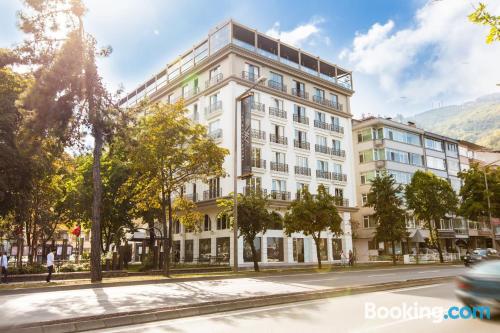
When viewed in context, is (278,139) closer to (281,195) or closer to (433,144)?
(281,195)

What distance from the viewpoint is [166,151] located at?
24531 mm

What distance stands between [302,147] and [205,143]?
70.9 ft

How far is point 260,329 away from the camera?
7.84 metres

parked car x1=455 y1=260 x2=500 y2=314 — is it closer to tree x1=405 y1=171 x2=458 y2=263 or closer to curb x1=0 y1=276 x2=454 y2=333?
curb x1=0 y1=276 x2=454 y2=333

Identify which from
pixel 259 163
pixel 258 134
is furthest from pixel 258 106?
pixel 259 163

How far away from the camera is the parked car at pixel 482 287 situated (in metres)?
8.20

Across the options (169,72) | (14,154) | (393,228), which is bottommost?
(393,228)

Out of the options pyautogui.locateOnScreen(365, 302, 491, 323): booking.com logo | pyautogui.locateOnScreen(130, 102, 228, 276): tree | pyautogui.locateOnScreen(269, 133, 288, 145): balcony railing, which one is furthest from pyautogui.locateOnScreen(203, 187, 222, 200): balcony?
pyautogui.locateOnScreen(365, 302, 491, 323): booking.com logo

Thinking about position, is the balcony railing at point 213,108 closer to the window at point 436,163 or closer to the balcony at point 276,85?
the balcony at point 276,85

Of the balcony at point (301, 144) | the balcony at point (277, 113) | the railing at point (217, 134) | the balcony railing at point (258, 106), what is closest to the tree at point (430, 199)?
the balcony at point (301, 144)

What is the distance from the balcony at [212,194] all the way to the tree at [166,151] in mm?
12893

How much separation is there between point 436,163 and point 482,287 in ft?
198

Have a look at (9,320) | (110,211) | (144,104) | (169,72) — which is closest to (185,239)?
(110,211)

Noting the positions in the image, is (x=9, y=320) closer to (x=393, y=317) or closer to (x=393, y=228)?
(x=393, y=317)
